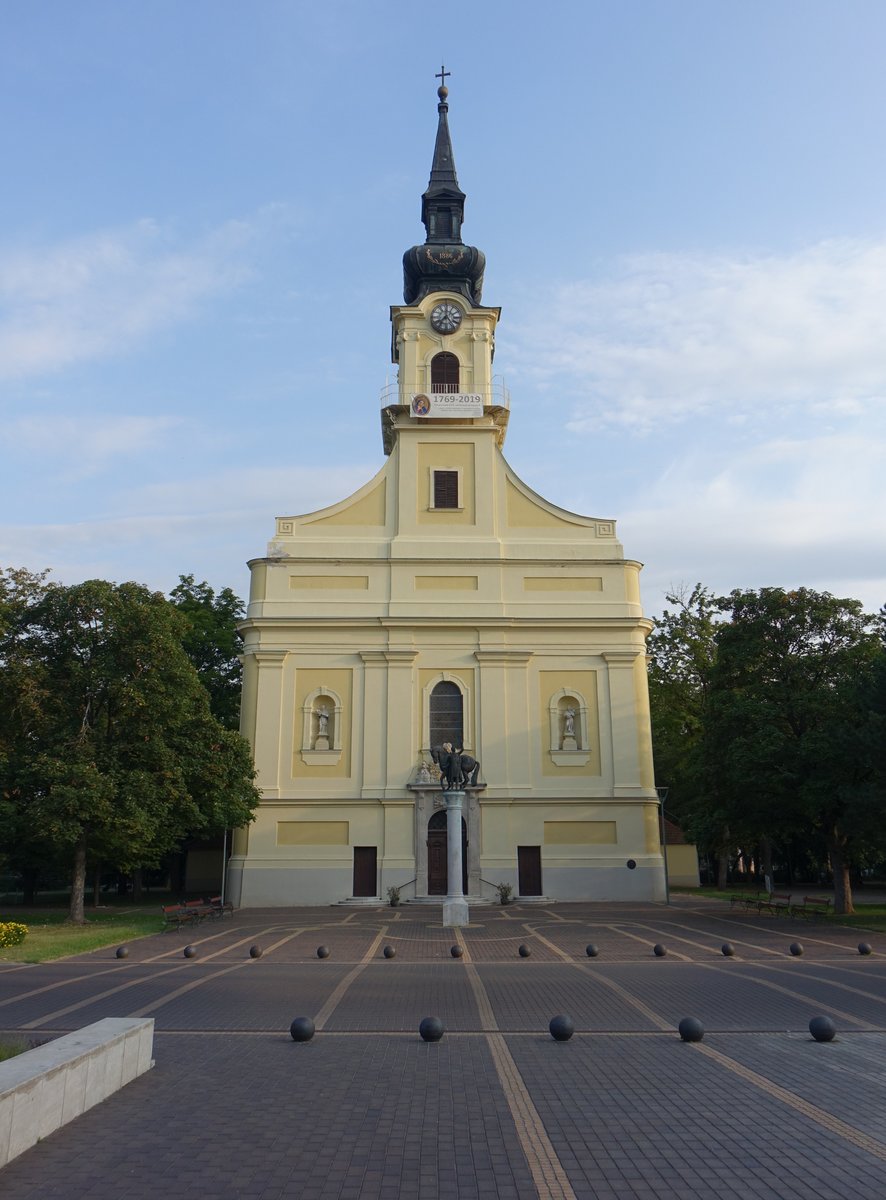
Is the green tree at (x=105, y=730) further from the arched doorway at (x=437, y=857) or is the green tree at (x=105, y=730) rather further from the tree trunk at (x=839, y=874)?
the tree trunk at (x=839, y=874)

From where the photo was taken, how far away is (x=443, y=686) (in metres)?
39.1

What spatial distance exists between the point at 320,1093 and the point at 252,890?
1109 inches

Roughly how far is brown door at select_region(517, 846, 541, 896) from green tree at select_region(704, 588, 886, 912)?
26.4 ft

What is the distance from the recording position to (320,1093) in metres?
9.42

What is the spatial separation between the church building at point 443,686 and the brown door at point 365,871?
58 mm

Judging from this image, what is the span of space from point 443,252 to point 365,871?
27.2 metres

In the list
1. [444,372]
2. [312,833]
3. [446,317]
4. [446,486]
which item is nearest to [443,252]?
[446,317]

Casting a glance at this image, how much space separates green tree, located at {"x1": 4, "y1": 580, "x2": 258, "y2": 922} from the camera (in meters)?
26.8

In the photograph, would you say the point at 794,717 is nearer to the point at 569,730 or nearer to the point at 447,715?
the point at 569,730

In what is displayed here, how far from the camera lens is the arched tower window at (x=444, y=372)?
4256 centimetres

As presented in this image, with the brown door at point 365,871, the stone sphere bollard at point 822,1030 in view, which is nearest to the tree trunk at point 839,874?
the brown door at point 365,871

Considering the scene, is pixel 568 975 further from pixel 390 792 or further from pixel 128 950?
pixel 390 792

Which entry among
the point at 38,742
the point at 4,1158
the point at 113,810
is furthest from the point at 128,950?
the point at 4,1158

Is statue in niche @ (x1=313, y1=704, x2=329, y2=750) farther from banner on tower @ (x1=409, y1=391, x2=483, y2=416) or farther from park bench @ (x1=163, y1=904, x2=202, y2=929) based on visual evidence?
banner on tower @ (x1=409, y1=391, x2=483, y2=416)
